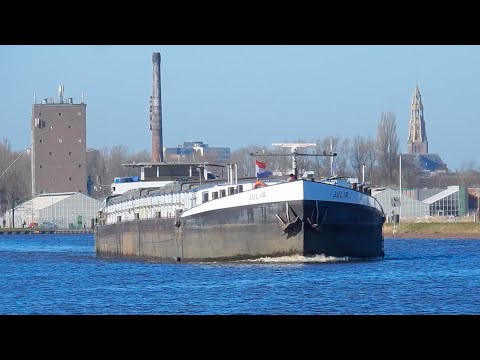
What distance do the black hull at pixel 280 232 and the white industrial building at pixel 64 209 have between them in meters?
59.5

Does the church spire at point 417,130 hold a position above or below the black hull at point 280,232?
above

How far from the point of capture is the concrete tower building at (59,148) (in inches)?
3912

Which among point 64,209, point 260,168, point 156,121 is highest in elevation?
point 156,121

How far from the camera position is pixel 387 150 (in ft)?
278

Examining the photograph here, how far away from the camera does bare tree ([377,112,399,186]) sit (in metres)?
85.1

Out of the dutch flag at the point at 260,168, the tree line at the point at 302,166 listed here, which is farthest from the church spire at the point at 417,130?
the dutch flag at the point at 260,168

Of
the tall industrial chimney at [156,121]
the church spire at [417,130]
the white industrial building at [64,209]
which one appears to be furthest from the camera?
the church spire at [417,130]

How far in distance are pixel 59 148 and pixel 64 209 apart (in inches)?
363

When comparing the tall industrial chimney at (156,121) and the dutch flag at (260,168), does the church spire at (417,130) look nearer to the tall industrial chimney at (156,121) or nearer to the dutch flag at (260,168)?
the tall industrial chimney at (156,121)

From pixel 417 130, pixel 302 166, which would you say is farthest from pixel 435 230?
pixel 417 130

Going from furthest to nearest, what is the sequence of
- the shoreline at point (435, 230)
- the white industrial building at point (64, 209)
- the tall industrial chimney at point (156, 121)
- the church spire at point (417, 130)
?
the church spire at point (417, 130)
the white industrial building at point (64, 209)
the tall industrial chimney at point (156, 121)
the shoreline at point (435, 230)

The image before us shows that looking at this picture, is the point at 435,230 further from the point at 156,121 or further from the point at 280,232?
the point at 280,232

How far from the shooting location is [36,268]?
34625 mm

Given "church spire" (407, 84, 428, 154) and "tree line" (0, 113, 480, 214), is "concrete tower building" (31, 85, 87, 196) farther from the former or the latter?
"church spire" (407, 84, 428, 154)
